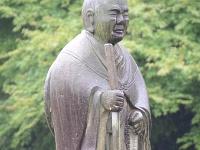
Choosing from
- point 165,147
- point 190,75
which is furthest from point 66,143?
point 165,147

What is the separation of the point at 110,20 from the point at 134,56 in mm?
6370

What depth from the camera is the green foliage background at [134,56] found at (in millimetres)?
13727

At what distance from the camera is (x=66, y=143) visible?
7.73 m

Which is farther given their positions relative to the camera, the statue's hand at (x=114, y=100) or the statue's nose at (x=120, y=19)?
the statue's nose at (x=120, y=19)

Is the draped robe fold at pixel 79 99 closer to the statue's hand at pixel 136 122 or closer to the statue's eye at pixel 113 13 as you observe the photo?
the statue's hand at pixel 136 122

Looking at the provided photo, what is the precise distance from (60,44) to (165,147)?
9.12 ft

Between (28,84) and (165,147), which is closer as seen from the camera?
(28,84)

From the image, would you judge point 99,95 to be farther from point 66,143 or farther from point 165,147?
point 165,147

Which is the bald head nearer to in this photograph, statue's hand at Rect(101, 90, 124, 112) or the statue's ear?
the statue's ear

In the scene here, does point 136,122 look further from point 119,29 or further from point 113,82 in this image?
point 119,29

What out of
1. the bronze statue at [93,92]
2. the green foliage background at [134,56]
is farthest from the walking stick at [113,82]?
the green foliage background at [134,56]

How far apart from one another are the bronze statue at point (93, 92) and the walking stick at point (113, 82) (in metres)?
0.03

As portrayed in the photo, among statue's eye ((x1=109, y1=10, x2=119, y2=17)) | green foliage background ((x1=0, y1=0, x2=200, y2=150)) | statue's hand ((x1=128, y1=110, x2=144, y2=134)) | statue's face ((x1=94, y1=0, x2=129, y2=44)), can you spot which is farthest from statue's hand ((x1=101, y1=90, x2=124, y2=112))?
green foliage background ((x1=0, y1=0, x2=200, y2=150))

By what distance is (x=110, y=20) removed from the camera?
7.75 m
